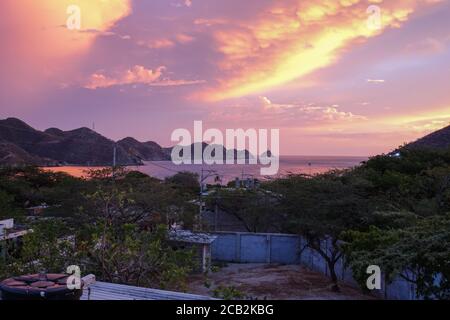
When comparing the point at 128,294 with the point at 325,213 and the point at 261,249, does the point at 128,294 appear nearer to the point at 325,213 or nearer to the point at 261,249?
the point at 325,213

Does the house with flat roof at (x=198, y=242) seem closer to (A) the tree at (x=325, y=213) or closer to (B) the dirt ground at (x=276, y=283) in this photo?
(B) the dirt ground at (x=276, y=283)

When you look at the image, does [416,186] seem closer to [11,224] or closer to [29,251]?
[11,224]

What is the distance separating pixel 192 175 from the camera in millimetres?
49500

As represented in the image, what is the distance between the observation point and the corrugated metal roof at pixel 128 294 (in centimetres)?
400

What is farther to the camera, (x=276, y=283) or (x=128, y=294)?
(x=276, y=283)

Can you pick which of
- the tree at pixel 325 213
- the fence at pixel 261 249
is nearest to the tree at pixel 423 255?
the tree at pixel 325 213

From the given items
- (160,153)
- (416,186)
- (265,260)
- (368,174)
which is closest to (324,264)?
(265,260)

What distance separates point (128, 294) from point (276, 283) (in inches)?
527

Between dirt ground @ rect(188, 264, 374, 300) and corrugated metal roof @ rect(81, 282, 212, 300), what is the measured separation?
934 cm

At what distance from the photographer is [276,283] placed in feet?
55.1

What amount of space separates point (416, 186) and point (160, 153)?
94304 mm
